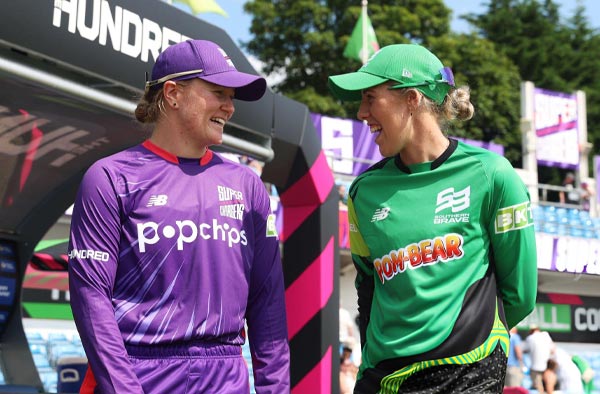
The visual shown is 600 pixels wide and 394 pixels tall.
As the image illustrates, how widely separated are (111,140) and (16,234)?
4.79 feet

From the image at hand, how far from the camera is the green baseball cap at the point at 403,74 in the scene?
2.71 meters

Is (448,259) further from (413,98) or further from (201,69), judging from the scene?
(201,69)

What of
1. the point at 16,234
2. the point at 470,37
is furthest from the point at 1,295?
the point at 470,37

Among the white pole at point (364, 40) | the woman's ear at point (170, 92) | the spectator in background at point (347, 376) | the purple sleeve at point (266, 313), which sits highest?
the white pole at point (364, 40)

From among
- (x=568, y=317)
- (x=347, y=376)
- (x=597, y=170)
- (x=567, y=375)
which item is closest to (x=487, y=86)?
(x=597, y=170)

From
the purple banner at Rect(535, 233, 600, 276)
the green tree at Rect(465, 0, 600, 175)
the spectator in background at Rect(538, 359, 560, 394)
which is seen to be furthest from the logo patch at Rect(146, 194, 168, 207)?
the green tree at Rect(465, 0, 600, 175)

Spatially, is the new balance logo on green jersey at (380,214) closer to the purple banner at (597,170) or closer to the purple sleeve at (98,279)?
the purple sleeve at (98,279)

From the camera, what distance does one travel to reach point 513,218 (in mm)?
2576

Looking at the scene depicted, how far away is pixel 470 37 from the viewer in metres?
36.2

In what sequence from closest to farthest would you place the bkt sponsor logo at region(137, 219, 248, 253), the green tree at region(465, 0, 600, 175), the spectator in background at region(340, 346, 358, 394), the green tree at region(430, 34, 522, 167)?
the bkt sponsor logo at region(137, 219, 248, 253) → the spectator in background at region(340, 346, 358, 394) → the green tree at region(430, 34, 522, 167) → the green tree at region(465, 0, 600, 175)

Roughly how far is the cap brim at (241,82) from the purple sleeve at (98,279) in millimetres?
421

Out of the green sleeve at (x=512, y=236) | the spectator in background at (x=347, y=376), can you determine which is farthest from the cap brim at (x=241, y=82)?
the spectator in background at (x=347, y=376)

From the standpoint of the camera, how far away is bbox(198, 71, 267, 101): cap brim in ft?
8.63

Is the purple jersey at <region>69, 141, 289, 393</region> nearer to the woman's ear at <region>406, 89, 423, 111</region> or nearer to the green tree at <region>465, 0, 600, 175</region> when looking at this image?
the woman's ear at <region>406, 89, 423, 111</region>
